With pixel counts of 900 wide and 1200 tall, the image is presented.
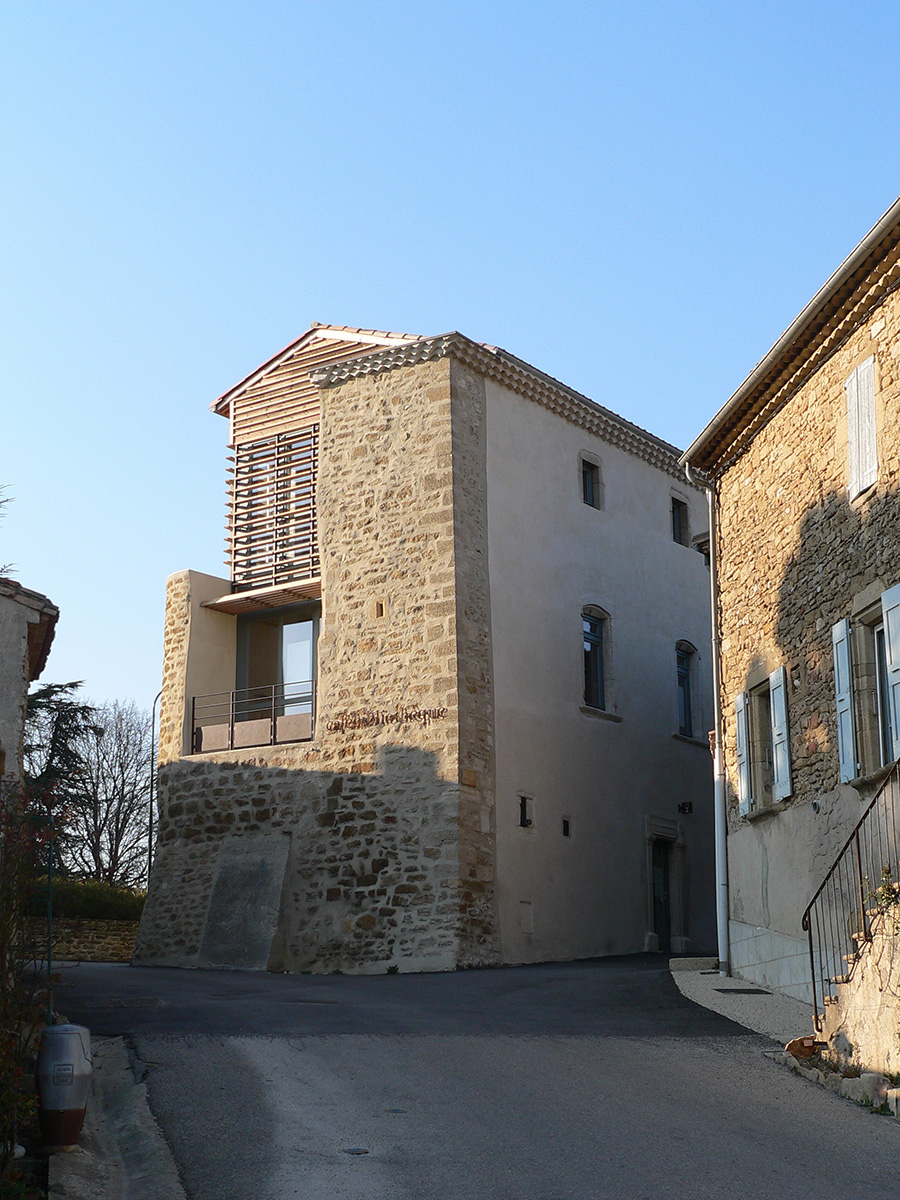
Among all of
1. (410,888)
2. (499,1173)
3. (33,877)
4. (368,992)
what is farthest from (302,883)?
(499,1173)

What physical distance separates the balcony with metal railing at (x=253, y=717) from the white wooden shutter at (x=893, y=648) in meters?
10.5

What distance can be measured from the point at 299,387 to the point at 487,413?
3.59 metres

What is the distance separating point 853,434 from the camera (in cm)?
1266

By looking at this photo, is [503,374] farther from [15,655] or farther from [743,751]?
[15,655]

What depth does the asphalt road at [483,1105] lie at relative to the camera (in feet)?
21.6

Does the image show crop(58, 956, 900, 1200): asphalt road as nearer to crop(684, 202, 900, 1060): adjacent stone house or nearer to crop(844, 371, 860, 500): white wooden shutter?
crop(684, 202, 900, 1060): adjacent stone house

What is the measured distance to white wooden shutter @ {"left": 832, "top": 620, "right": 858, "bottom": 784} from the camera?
12.1m

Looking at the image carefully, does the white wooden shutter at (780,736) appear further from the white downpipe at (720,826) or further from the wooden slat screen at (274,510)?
the wooden slat screen at (274,510)

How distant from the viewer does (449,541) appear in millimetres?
19328

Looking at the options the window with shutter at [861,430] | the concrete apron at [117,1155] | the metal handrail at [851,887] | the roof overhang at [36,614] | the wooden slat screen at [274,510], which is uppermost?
the wooden slat screen at [274,510]

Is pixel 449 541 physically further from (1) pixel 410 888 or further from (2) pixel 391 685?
(1) pixel 410 888

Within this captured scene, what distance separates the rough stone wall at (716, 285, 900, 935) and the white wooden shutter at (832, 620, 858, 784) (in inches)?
8.9

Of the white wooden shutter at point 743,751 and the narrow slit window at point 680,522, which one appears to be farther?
the narrow slit window at point 680,522

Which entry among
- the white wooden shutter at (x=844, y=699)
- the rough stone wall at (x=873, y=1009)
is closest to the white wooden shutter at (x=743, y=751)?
the white wooden shutter at (x=844, y=699)
